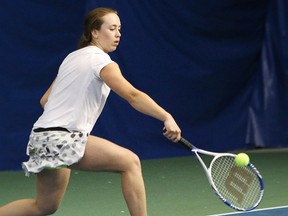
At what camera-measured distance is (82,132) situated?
15.3 feet

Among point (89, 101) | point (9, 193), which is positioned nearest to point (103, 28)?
point (89, 101)


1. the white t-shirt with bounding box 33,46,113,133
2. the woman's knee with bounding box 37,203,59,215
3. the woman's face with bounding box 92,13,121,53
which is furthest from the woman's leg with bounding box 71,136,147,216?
the woman's face with bounding box 92,13,121,53

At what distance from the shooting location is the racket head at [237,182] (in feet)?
16.5

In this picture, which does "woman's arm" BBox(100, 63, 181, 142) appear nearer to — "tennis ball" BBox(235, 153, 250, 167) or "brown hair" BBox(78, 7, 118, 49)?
"brown hair" BBox(78, 7, 118, 49)

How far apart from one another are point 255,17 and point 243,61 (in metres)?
0.45

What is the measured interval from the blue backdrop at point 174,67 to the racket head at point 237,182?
3.38 meters

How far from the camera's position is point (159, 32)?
29.7 ft

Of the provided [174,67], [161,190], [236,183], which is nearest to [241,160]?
[236,183]

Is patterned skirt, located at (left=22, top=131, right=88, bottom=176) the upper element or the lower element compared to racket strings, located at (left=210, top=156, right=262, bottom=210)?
upper

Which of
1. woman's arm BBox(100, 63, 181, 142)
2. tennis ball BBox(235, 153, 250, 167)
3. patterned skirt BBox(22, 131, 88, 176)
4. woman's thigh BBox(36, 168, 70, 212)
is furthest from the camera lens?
tennis ball BBox(235, 153, 250, 167)

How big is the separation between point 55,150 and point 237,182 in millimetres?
1056

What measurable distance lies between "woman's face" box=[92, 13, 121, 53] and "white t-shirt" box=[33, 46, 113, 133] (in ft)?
0.27

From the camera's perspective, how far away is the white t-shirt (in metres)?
4.64

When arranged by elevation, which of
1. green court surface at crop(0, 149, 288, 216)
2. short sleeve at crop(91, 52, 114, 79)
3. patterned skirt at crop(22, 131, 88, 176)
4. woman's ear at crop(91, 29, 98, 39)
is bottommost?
green court surface at crop(0, 149, 288, 216)
